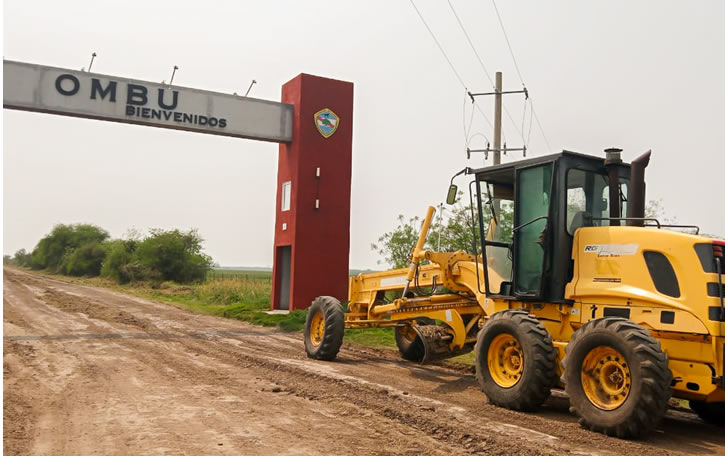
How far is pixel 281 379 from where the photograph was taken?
30.2ft

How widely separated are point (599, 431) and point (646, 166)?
125 inches

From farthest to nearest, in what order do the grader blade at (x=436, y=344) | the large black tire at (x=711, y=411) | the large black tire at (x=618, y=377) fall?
the grader blade at (x=436, y=344) < the large black tire at (x=711, y=411) < the large black tire at (x=618, y=377)

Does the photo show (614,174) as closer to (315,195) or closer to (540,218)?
(540,218)

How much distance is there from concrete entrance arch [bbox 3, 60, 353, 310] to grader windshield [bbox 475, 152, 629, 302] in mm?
11780

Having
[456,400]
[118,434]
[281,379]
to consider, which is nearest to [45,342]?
[281,379]

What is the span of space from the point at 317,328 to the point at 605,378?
6.19 meters

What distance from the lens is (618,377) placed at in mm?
6672

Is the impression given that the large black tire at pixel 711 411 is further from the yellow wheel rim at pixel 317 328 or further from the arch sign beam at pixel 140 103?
the arch sign beam at pixel 140 103

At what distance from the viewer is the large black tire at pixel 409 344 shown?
454 inches

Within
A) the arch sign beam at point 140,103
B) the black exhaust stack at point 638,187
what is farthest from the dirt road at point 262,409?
the arch sign beam at point 140,103

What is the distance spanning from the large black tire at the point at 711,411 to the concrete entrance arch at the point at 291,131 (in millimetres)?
13760

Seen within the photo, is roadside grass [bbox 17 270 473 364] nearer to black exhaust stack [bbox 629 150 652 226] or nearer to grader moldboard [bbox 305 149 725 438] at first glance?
grader moldboard [bbox 305 149 725 438]

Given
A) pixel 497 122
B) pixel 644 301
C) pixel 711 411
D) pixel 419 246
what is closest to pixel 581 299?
pixel 644 301

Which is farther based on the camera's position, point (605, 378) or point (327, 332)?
point (327, 332)
